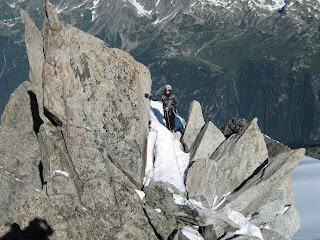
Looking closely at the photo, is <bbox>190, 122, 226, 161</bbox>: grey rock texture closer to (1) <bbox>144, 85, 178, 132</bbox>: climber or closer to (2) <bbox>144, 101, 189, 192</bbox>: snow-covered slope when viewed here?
(2) <bbox>144, 101, 189, 192</bbox>: snow-covered slope

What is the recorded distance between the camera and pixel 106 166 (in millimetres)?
21875

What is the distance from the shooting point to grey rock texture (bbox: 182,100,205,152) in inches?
1110

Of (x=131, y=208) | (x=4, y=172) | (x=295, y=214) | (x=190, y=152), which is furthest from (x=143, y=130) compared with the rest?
(x=295, y=214)

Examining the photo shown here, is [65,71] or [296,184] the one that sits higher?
[65,71]

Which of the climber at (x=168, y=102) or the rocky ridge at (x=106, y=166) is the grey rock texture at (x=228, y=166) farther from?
the climber at (x=168, y=102)

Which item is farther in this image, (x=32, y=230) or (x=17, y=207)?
(x=17, y=207)

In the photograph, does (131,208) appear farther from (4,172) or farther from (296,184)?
(296,184)

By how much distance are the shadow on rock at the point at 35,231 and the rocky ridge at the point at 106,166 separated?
0.19 ft

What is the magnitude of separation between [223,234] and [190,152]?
7392 millimetres

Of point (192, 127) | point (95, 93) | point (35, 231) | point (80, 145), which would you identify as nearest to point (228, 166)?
point (192, 127)

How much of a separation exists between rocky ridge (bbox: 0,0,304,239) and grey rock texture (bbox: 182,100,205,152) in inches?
22.4

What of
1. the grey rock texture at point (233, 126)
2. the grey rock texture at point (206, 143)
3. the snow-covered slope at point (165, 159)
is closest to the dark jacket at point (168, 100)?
the snow-covered slope at point (165, 159)

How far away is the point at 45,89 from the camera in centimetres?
2245

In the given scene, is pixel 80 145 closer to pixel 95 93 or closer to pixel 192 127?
pixel 95 93
